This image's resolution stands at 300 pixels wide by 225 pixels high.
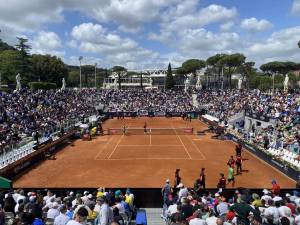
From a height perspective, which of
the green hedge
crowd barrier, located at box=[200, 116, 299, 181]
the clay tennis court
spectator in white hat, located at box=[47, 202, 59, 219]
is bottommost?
the clay tennis court

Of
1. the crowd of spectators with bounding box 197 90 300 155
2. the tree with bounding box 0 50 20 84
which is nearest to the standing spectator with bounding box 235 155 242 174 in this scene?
the crowd of spectators with bounding box 197 90 300 155

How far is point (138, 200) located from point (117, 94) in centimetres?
8313

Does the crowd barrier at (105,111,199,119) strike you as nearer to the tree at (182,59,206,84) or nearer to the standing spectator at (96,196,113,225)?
the standing spectator at (96,196,113,225)

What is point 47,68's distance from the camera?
119750 millimetres

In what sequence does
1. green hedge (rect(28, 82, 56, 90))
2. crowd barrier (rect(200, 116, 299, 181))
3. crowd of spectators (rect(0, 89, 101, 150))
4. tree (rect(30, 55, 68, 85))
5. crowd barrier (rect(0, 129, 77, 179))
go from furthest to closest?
tree (rect(30, 55, 68, 85)) → green hedge (rect(28, 82, 56, 90)) → crowd of spectators (rect(0, 89, 101, 150)) → crowd barrier (rect(200, 116, 299, 181)) → crowd barrier (rect(0, 129, 77, 179))

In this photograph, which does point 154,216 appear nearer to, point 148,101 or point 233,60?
point 148,101

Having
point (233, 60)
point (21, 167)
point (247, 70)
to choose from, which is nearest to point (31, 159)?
point (21, 167)

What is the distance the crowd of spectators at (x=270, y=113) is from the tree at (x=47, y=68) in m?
59.2

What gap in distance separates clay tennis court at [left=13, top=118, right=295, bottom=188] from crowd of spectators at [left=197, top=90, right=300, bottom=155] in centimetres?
298

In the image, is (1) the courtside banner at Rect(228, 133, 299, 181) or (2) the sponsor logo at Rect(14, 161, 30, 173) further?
(2) the sponsor logo at Rect(14, 161, 30, 173)

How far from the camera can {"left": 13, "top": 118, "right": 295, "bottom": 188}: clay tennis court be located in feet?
84.2

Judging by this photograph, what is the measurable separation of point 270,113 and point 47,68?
87563 millimetres

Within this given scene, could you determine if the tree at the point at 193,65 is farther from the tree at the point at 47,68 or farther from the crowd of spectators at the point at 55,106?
the tree at the point at 47,68

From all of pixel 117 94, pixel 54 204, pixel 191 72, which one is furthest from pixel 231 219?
pixel 191 72
